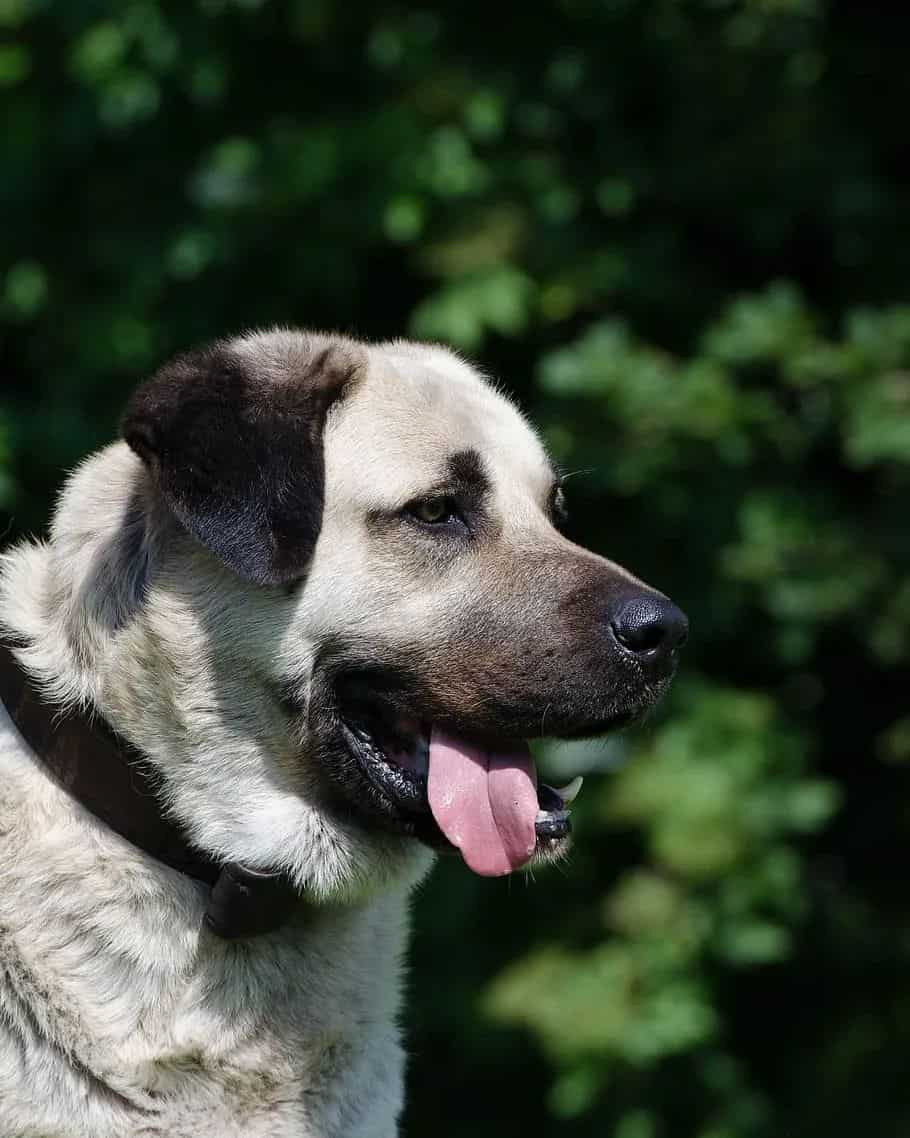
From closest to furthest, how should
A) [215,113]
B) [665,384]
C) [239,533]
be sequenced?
1. [239,533]
2. [665,384]
3. [215,113]

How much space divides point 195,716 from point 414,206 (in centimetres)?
354

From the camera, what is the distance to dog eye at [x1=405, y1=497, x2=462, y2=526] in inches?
126

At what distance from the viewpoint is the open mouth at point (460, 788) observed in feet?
9.95

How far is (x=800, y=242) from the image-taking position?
6.67 m

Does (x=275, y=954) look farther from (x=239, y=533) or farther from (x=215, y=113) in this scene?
(x=215, y=113)

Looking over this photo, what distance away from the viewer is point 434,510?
324cm


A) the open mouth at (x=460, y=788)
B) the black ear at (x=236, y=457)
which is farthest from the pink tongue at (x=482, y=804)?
the black ear at (x=236, y=457)

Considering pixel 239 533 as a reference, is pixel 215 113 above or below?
below

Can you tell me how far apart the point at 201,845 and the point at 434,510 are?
0.79 m

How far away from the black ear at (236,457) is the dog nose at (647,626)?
1.98 feet

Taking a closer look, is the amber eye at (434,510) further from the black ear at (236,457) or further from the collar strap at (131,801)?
the collar strap at (131,801)

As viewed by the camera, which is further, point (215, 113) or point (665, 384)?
point (215, 113)

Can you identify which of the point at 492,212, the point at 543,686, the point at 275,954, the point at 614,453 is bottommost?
the point at 614,453

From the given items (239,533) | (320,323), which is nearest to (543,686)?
(239,533)
